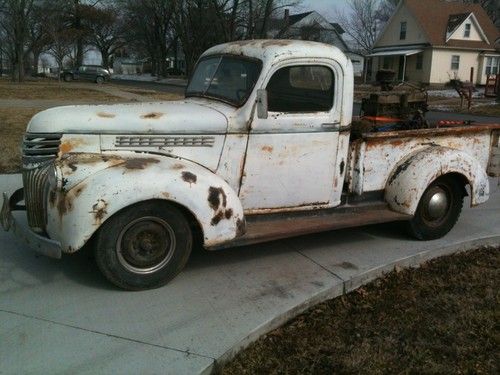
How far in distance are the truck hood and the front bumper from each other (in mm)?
691

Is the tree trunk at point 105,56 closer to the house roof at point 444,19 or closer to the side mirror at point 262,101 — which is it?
the house roof at point 444,19

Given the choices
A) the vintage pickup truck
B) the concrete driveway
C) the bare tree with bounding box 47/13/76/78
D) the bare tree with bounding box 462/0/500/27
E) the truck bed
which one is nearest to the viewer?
the concrete driveway

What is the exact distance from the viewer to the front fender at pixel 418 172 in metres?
5.09

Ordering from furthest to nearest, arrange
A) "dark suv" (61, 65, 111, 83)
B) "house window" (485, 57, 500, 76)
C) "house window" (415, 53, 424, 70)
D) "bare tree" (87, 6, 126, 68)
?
"bare tree" (87, 6, 126, 68) < "dark suv" (61, 65, 111, 83) < "house window" (485, 57, 500, 76) < "house window" (415, 53, 424, 70)

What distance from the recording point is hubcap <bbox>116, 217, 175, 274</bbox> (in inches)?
155

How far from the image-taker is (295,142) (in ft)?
15.2

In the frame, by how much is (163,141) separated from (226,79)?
0.96 meters

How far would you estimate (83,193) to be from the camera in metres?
3.71

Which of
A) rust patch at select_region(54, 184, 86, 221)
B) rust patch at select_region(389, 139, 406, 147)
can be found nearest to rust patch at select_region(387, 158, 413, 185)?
rust patch at select_region(389, 139, 406, 147)

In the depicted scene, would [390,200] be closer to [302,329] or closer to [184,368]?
[302,329]

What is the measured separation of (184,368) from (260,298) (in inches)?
39.7

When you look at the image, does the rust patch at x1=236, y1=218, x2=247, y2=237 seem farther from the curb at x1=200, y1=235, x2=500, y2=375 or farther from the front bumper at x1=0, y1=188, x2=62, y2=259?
the front bumper at x1=0, y1=188, x2=62, y2=259

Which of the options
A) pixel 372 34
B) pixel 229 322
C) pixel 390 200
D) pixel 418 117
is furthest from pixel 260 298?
pixel 372 34

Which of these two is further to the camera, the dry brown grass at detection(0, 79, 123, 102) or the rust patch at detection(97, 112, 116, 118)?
the dry brown grass at detection(0, 79, 123, 102)
